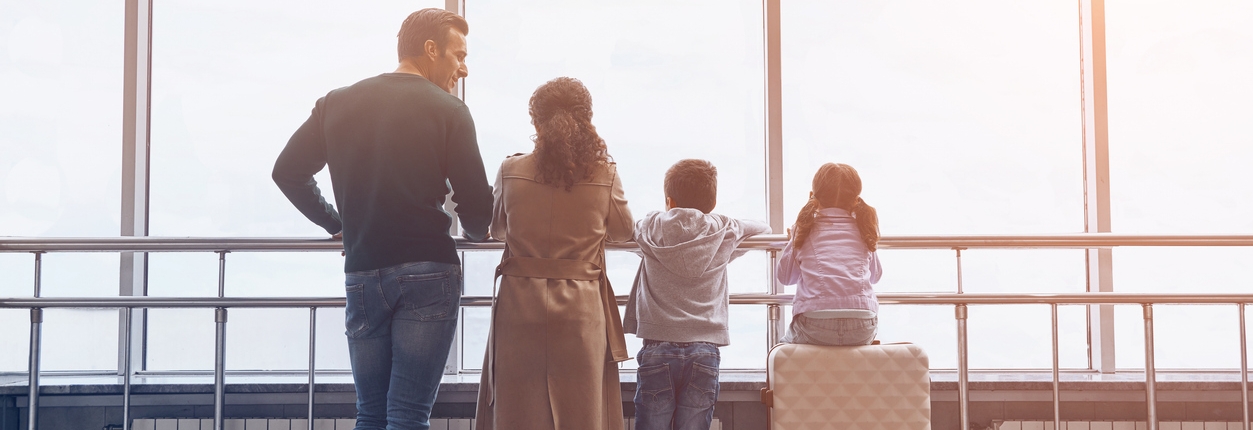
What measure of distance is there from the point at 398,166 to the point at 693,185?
2.70 feet

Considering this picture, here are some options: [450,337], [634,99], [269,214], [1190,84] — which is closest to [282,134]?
[269,214]

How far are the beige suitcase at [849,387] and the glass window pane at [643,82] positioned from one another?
3.88ft

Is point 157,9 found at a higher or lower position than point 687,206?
higher

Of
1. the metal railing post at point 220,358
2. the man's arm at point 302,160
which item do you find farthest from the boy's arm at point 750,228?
the metal railing post at point 220,358

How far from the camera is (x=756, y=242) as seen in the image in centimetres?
242

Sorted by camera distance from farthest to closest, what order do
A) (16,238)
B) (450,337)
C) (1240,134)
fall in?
1. (1240,134)
2. (16,238)
3. (450,337)

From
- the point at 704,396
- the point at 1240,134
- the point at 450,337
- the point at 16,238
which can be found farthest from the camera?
the point at 1240,134

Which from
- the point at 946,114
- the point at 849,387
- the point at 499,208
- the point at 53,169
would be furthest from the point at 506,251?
the point at 53,169

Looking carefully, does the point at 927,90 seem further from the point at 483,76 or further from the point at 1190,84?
the point at 483,76

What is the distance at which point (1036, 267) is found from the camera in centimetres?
333

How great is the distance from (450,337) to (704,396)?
72cm

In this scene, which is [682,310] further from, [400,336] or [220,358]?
[220,358]

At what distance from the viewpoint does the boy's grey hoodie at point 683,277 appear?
7.13ft

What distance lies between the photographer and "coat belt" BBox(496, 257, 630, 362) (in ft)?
6.47
